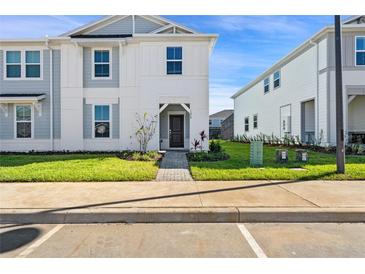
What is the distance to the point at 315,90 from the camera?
1772 centimetres

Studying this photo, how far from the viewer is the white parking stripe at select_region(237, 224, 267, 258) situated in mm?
3987

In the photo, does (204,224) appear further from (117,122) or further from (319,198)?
(117,122)

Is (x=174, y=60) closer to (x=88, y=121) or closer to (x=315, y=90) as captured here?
(x=88, y=121)

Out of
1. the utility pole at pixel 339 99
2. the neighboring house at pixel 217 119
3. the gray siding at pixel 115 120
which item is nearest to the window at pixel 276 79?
the gray siding at pixel 115 120

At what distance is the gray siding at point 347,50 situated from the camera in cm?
1612

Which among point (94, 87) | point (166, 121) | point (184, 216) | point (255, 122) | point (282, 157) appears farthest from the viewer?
point (255, 122)

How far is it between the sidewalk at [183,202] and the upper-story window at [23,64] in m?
9.99

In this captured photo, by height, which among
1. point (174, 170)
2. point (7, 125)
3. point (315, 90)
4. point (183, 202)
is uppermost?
point (315, 90)

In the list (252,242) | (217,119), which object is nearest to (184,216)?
(252,242)

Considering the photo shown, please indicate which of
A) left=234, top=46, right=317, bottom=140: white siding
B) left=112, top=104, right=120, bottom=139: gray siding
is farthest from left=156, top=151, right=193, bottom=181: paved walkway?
left=234, top=46, right=317, bottom=140: white siding

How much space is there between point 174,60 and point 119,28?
4062mm

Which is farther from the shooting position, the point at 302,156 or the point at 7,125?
the point at 7,125

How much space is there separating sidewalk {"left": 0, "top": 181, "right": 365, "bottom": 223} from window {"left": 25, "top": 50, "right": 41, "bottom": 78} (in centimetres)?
992

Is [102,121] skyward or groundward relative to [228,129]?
groundward
